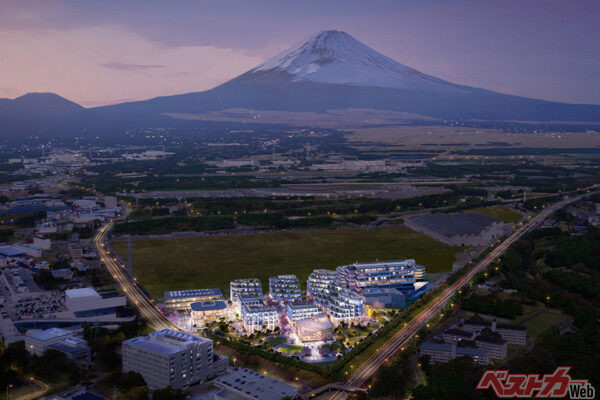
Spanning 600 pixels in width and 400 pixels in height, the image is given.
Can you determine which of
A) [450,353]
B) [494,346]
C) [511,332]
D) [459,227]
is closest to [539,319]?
[511,332]

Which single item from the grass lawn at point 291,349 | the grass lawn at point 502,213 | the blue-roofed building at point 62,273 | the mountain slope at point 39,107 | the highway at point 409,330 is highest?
the mountain slope at point 39,107

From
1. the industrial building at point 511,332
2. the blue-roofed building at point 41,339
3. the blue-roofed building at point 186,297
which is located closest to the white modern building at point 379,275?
the blue-roofed building at point 186,297

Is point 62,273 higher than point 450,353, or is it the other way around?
point 62,273

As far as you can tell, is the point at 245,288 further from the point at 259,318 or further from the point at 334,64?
the point at 334,64

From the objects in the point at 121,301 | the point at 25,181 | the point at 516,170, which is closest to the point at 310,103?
the point at 516,170

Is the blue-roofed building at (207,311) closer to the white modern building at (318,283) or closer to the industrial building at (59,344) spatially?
the white modern building at (318,283)

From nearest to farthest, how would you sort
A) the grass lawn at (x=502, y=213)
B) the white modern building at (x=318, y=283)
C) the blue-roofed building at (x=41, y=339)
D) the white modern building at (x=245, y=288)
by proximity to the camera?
the blue-roofed building at (x=41, y=339), the white modern building at (x=245, y=288), the white modern building at (x=318, y=283), the grass lawn at (x=502, y=213)

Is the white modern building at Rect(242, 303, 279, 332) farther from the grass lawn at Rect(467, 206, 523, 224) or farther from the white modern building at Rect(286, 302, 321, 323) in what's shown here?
the grass lawn at Rect(467, 206, 523, 224)

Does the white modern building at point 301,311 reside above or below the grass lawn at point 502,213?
below
